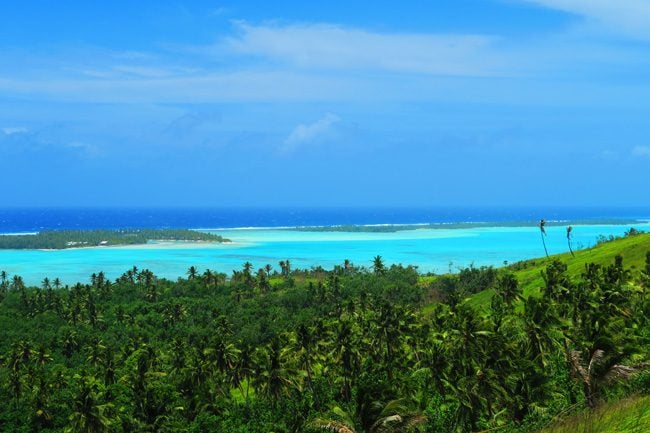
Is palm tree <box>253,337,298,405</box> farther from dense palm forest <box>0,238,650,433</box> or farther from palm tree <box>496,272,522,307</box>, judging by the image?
palm tree <box>496,272,522,307</box>

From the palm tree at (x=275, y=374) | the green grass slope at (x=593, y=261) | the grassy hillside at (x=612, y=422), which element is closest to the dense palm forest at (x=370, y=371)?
the palm tree at (x=275, y=374)

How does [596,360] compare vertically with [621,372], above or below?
above

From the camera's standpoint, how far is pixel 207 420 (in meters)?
86.6

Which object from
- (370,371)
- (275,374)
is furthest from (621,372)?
(370,371)

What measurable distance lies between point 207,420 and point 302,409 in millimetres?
15423

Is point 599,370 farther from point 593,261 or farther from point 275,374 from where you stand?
point 593,261

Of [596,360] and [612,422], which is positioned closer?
[612,422]

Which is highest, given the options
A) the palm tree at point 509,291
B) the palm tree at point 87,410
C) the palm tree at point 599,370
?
the palm tree at point 599,370

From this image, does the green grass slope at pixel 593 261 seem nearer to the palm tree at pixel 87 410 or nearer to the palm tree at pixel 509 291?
the palm tree at pixel 509 291

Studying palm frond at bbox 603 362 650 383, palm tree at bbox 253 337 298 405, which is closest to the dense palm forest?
palm frond at bbox 603 362 650 383

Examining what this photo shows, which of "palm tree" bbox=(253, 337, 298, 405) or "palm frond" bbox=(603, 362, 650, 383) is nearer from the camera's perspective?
"palm frond" bbox=(603, 362, 650, 383)

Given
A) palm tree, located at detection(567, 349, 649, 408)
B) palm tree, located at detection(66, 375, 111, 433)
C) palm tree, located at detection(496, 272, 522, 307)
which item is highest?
palm tree, located at detection(567, 349, 649, 408)

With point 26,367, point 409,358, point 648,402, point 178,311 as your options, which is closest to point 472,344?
point 409,358

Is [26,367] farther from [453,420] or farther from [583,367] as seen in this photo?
[583,367]
